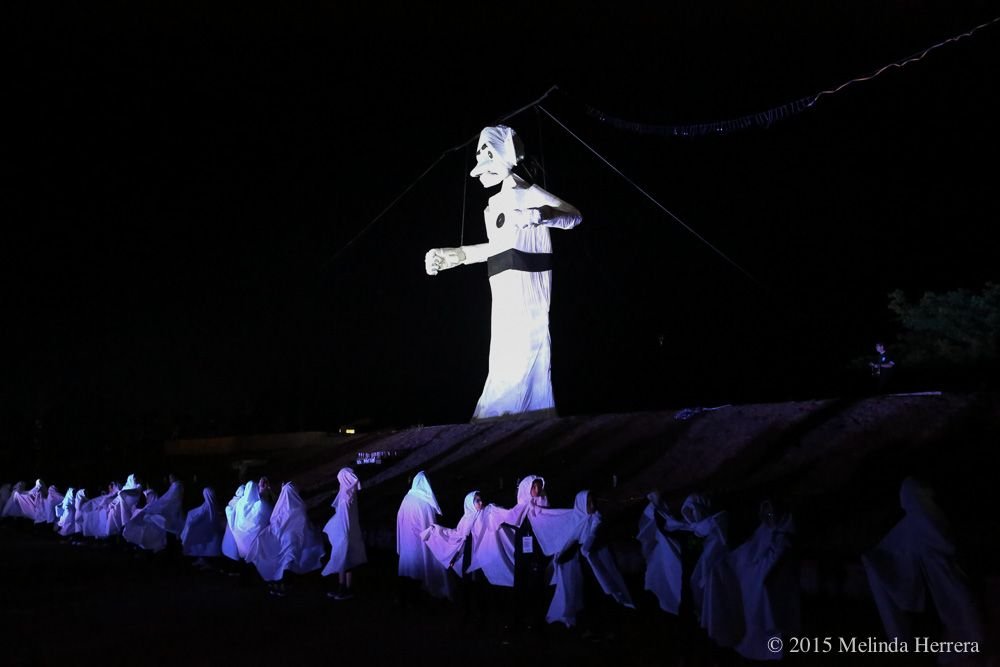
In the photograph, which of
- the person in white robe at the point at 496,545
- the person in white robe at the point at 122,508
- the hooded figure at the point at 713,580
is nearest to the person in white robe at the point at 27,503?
the person in white robe at the point at 122,508

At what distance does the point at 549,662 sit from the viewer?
22.1 feet

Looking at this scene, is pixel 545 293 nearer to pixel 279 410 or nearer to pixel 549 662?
pixel 549 662

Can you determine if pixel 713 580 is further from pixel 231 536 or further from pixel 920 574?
pixel 231 536

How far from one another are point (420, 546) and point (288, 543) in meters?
2.16

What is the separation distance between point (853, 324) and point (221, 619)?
67.7 feet

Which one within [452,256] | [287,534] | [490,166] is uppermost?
[490,166]

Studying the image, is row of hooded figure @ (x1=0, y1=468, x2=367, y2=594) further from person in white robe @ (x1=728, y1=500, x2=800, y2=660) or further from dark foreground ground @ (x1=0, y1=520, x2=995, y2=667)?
person in white robe @ (x1=728, y1=500, x2=800, y2=660)

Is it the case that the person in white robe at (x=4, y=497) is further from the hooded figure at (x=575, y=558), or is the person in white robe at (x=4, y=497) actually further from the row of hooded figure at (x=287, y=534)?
the hooded figure at (x=575, y=558)

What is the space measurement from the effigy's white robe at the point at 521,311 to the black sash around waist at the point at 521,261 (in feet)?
0.07

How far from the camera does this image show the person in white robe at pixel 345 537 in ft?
32.9

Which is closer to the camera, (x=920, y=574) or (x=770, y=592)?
(x=920, y=574)

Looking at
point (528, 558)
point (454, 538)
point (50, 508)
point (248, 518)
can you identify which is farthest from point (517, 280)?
point (50, 508)

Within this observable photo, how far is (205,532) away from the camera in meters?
13.0

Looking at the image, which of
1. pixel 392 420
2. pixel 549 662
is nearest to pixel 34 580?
pixel 549 662
